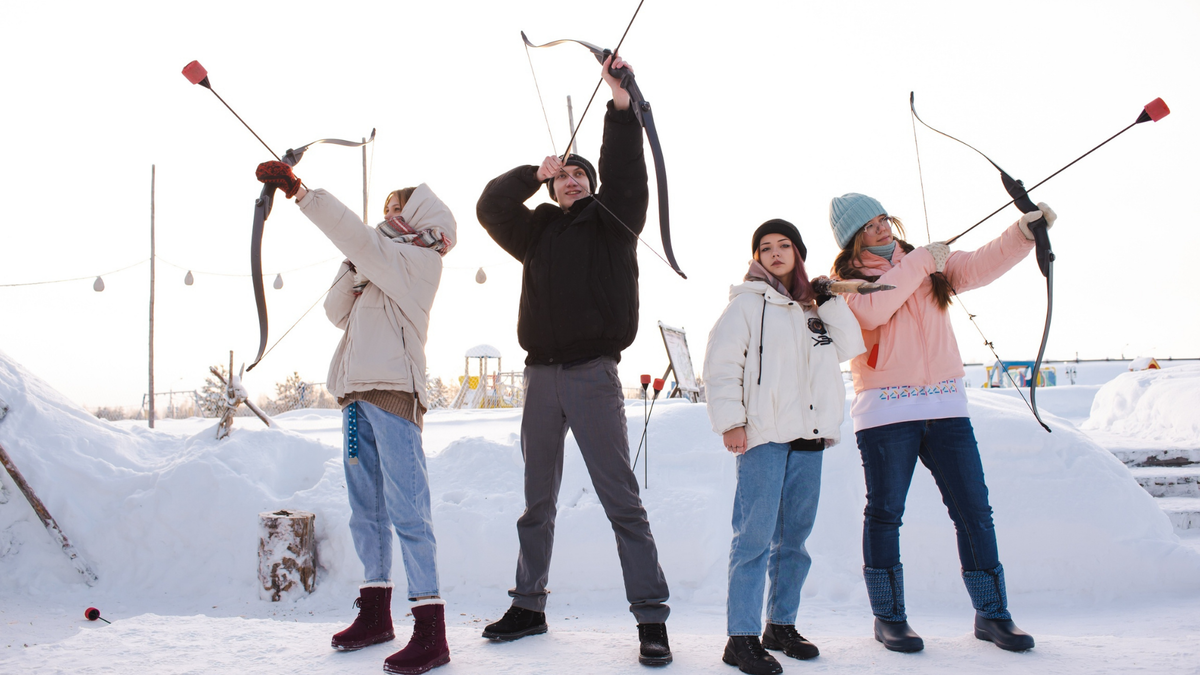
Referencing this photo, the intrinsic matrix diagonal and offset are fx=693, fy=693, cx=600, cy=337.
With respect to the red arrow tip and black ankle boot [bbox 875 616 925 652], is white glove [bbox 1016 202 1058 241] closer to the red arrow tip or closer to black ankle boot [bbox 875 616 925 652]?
the red arrow tip

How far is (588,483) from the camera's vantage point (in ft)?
15.7

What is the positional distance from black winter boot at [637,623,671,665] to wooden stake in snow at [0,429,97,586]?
401 centimetres

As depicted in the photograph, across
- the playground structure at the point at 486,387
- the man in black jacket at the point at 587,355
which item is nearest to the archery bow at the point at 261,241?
the man in black jacket at the point at 587,355

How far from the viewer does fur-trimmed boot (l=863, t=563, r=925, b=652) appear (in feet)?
7.82

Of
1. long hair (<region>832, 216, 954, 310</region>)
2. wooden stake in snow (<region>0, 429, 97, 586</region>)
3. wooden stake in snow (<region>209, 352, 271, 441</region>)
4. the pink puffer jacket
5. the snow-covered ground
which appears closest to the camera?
the pink puffer jacket

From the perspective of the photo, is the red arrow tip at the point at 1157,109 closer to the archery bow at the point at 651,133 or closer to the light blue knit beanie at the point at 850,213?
the light blue knit beanie at the point at 850,213

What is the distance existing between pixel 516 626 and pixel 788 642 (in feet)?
3.10

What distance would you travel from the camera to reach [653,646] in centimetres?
217

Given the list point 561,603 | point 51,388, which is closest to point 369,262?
point 561,603

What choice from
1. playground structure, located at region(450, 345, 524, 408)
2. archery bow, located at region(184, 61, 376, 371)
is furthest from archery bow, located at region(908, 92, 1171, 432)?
playground structure, located at region(450, 345, 524, 408)

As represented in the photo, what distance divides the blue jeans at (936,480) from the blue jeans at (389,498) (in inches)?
60.8

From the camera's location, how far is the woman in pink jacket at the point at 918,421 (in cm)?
241

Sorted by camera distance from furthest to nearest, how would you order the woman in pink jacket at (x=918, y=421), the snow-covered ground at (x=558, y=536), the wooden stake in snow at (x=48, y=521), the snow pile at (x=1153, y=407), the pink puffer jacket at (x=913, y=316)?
the snow pile at (x=1153, y=407), the wooden stake in snow at (x=48, y=521), the snow-covered ground at (x=558, y=536), the pink puffer jacket at (x=913, y=316), the woman in pink jacket at (x=918, y=421)

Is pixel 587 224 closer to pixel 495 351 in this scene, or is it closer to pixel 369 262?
pixel 369 262
